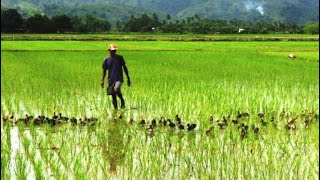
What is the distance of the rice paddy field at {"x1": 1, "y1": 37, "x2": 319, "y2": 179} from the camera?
165 inches

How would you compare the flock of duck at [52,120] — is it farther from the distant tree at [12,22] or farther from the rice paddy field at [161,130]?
the distant tree at [12,22]

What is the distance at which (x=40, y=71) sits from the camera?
13.3 meters

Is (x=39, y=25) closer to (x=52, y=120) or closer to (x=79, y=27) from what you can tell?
(x=79, y=27)

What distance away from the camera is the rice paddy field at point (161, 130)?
13.8 feet

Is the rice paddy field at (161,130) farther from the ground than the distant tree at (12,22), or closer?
closer

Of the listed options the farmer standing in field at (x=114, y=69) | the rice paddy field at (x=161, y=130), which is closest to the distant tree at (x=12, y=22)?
the rice paddy field at (x=161, y=130)

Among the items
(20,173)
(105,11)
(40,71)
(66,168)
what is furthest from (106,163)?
(105,11)

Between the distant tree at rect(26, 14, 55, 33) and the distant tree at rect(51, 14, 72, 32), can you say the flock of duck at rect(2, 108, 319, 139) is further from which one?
the distant tree at rect(51, 14, 72, 32)

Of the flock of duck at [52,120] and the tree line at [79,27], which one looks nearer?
the flock of duck at [52,120]

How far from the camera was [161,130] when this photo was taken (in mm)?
5875

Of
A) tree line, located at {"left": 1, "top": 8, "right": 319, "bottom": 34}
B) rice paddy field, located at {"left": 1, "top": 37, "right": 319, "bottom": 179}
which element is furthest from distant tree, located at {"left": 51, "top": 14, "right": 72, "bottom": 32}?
rice paddy field, located at {"left": 1, "top": 37, "right": 319, "bottom": 179}

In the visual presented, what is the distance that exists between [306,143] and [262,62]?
11.5 m

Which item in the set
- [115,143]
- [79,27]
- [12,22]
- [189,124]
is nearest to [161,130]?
[189,124]

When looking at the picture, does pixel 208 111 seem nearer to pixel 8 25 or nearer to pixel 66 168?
pixel 66 168
